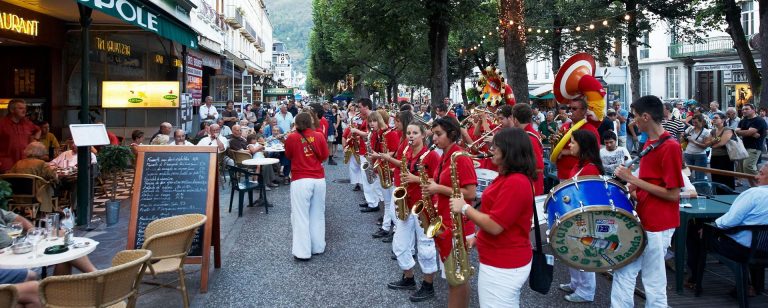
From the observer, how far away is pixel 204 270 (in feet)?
18.2

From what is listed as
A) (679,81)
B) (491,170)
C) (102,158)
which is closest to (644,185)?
(491,170)

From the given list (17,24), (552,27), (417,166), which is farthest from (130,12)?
(552,27)

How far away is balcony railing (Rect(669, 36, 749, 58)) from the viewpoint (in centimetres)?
3441

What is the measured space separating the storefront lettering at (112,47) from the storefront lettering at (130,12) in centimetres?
573

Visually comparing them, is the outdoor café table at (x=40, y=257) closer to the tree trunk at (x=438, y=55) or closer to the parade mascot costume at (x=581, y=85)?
the parade mascot costume at (x=581, y=85)

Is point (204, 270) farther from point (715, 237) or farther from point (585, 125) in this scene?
point (715, 237)

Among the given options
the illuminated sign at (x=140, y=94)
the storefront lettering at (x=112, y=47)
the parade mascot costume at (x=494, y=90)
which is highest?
the storefront lettering at (x=112, y=47)

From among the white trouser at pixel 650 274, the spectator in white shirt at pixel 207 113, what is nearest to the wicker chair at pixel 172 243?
the white trouser at pixel 650 274

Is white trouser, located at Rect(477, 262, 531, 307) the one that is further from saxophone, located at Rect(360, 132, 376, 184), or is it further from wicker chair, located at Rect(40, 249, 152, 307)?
saxophone, located at Rect(360, 132, 376, 184)

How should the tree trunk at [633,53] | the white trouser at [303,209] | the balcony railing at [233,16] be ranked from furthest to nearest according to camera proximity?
the balcony railing at [233,16] < the tree trunk at [633,53] < the white trouser at [303,209]

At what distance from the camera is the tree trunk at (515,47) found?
1380cm

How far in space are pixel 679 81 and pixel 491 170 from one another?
129 feet

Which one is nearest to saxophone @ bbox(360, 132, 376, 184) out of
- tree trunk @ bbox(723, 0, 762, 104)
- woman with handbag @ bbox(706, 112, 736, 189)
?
woman with handbag @ bbox(706, 112, 736, 189)

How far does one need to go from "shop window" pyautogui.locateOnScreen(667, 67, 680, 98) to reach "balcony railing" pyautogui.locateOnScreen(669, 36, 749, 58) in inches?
90.3
